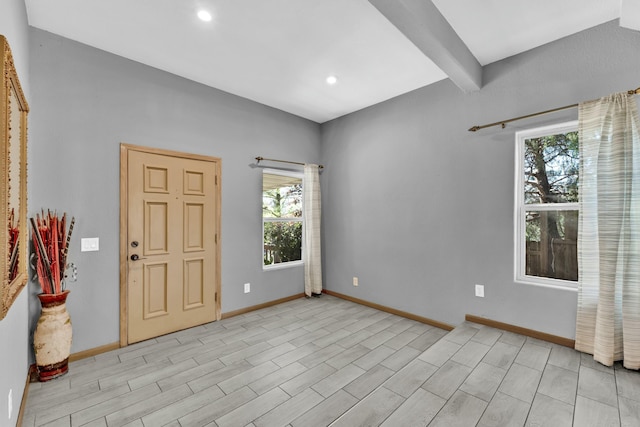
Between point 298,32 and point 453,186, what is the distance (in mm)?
2225

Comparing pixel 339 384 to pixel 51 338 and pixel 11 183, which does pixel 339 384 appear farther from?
pixel 11 183

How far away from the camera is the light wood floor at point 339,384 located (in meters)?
1.75

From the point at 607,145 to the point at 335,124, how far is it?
318 cm

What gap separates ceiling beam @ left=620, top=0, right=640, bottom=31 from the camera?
1929 mm

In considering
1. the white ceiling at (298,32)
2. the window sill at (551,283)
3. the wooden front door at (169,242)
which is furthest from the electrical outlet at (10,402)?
the window sill at (551,283)

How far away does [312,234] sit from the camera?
14.4 ft

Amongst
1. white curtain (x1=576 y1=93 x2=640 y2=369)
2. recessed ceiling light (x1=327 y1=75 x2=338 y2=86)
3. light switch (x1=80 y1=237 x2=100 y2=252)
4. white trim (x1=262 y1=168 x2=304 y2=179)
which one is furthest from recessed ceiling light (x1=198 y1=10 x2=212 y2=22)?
white curtain (x1=576 y1=93 x2=640 y2=369)

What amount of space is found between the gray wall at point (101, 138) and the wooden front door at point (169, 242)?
0.36 ft

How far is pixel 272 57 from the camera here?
9.17 ft

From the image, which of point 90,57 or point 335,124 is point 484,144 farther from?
point 90,57

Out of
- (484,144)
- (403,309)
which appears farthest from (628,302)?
(403,309)

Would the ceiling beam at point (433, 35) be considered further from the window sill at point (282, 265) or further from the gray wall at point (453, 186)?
the window sill at point (282, 265)

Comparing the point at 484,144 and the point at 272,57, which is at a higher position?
the point at 272,57

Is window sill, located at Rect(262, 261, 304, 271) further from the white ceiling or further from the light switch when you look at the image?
the white ceiling
